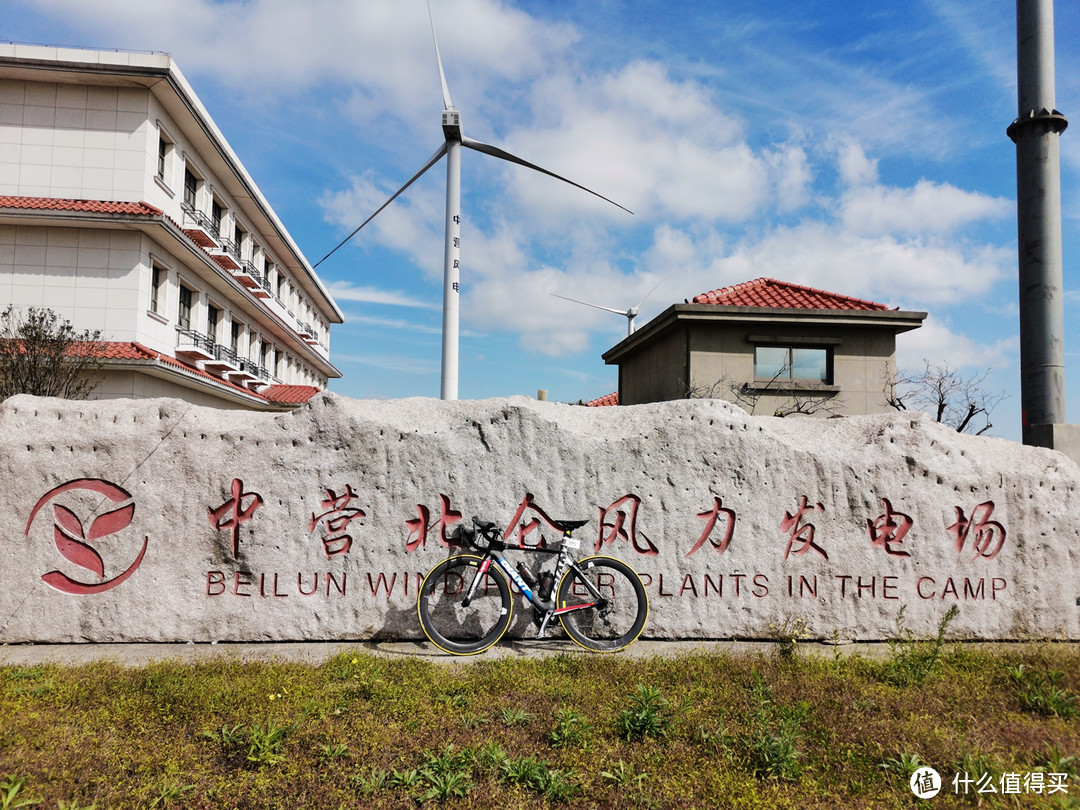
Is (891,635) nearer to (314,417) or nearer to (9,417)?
(314,417)

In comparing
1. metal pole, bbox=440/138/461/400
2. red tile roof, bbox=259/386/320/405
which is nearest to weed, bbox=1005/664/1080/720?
metal pole, bbox=440/138/461/400

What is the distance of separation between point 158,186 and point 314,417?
65.9 ft

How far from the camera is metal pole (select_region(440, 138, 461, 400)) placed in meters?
16.4

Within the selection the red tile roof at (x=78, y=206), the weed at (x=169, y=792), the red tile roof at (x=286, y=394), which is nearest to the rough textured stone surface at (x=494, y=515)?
the weed at (x=169, y=792)

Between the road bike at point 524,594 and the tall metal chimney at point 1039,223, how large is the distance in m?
6.46

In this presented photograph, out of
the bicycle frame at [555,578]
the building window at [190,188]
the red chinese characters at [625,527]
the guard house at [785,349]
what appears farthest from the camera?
the building window at [190,188]

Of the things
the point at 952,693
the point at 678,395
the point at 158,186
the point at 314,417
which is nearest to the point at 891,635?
the point at 952,693

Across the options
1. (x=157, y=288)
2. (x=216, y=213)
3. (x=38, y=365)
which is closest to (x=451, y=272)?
(x=38, y=365)

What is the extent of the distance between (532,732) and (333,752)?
127 cm

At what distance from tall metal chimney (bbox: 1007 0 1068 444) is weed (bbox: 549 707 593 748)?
26.2 feet

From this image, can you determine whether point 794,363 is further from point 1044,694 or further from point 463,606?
point 463,606

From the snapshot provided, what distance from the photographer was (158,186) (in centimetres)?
2231

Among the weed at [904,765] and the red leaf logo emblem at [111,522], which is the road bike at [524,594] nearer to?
the weed at [904,765]

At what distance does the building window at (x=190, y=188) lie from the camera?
2531 cm
